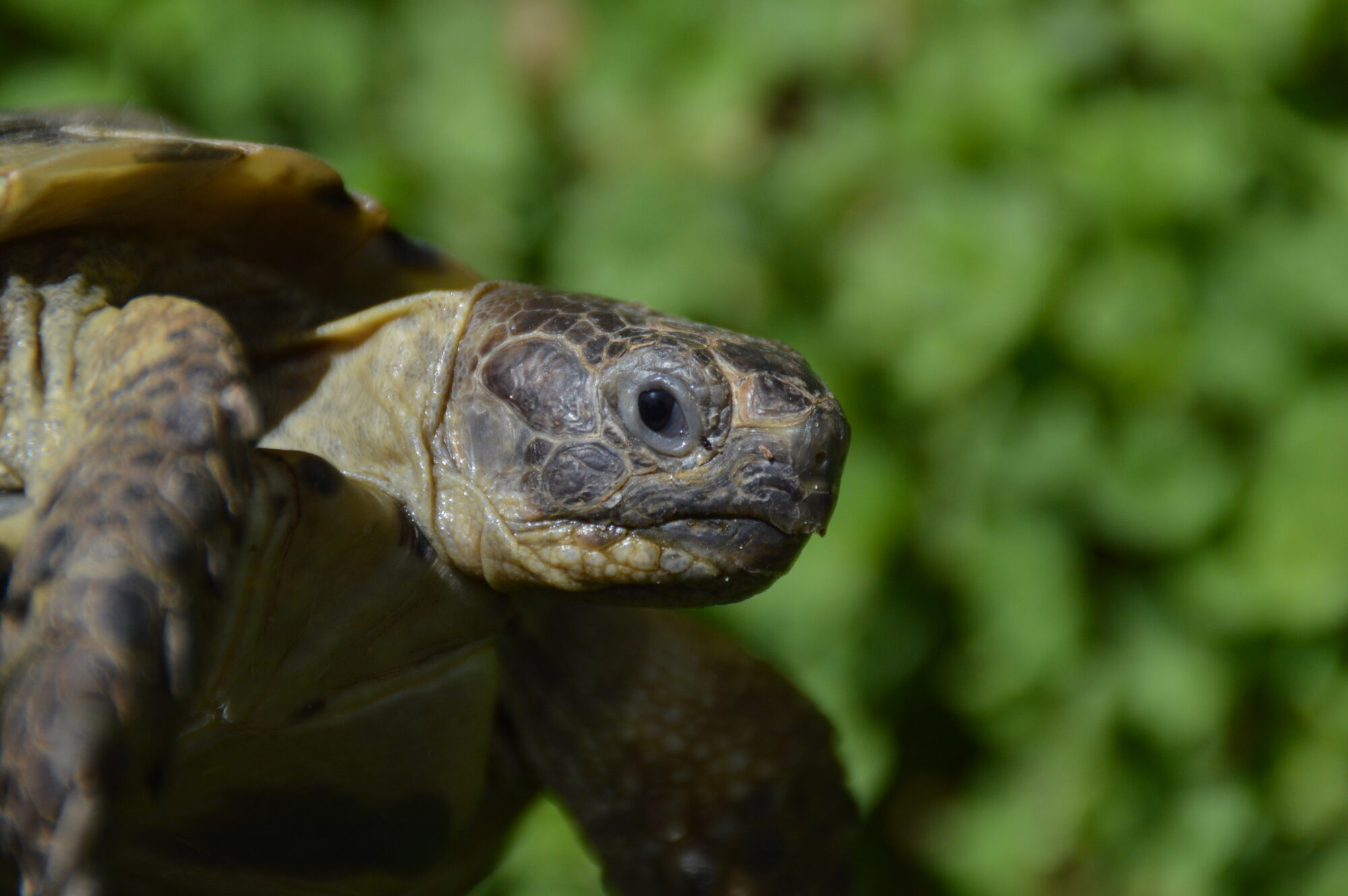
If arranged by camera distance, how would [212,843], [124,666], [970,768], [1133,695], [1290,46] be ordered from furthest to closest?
[970,768]
[1133,695]
[1290,46]
[212,843]
[124,666]

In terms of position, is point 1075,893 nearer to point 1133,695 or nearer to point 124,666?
point 1133,695

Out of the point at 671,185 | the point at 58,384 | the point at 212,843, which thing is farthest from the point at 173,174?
the point at 671,185

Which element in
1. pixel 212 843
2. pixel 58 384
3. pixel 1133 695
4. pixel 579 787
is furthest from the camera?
pixel 1133 695

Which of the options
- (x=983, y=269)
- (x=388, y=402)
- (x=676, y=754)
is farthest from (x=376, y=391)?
(x=983, y=269)

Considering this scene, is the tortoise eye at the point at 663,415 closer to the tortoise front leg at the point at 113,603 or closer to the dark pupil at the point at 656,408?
the dark pupil at the point at 656,408

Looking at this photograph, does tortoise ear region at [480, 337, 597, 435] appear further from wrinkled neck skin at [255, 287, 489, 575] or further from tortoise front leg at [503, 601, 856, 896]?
tortoise front leg at [503, 601, 856, 896]

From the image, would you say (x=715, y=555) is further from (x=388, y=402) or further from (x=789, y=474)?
(x=388, y=402)
